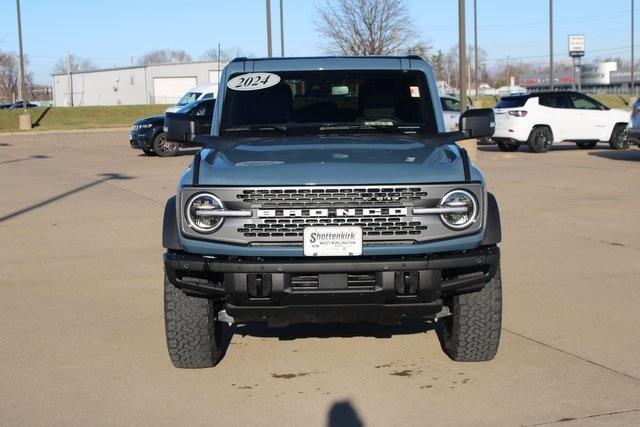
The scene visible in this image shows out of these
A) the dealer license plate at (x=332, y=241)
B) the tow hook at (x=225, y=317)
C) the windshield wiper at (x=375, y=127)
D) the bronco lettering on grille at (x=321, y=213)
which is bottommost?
the tow hook at (x=225, y=317)

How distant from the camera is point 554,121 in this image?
2527 cm

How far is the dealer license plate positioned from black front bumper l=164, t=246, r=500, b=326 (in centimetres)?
5

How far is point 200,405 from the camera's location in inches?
204

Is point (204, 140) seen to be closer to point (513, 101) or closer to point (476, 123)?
point (476, 123)

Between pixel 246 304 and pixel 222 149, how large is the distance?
123 centimetres

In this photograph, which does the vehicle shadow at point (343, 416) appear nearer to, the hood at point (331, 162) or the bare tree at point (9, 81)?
the hood at point (331, 162)

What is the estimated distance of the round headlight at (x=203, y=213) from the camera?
5148mm

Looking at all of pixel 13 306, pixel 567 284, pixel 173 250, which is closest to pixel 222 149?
pixel 173 250

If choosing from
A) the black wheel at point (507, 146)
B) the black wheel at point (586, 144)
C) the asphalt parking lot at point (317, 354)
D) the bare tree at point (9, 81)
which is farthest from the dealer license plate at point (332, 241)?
the bare tree at point (9, 81)

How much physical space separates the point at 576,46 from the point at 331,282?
188 feet

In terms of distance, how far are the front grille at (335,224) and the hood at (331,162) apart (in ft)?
0.67

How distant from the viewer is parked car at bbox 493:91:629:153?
24984 millimetres

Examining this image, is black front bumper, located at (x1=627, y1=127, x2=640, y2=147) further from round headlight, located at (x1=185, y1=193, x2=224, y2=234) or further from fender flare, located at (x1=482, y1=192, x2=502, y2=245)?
round headlight, located at (x1=185, y1=193, x2=224, y2=234)

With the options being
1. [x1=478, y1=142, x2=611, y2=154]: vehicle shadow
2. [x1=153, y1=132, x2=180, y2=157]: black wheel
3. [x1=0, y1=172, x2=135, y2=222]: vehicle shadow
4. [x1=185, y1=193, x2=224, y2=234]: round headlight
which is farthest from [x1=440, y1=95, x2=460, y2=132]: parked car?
[x1=185, y1=193, x2=224, y2=234]: round headlight
